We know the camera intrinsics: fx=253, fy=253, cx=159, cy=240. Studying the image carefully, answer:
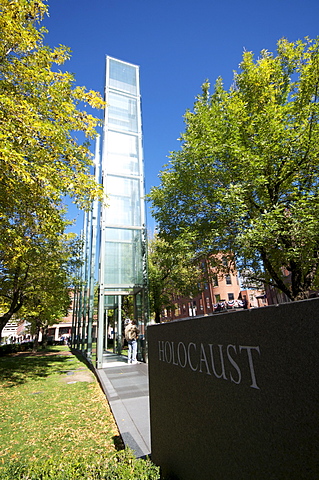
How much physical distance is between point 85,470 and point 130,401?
4343 mm

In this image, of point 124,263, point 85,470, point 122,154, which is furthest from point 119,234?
point 85,470

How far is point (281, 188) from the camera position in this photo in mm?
9914

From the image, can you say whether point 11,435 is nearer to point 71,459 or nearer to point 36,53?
point 71,459

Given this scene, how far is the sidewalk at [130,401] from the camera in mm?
4379

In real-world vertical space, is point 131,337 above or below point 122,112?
below

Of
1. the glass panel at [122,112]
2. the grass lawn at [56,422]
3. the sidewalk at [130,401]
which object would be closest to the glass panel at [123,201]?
the glass panel at [122,112]

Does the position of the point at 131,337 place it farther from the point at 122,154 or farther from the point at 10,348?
the point at 10,348

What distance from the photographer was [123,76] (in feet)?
54.5

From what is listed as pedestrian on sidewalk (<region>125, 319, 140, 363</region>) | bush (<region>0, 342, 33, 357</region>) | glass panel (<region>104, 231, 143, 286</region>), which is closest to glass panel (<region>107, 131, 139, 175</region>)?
glass panel (<region>104, 231, 143, 286</region>)

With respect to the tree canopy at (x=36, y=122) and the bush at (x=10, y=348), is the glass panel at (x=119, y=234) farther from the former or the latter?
the bush at (x=10, y=348)

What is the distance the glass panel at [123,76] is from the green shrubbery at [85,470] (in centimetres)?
1798

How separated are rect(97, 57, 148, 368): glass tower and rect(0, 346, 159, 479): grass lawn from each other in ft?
10.8

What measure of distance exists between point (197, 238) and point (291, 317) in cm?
927

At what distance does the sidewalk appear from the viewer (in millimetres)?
4379
